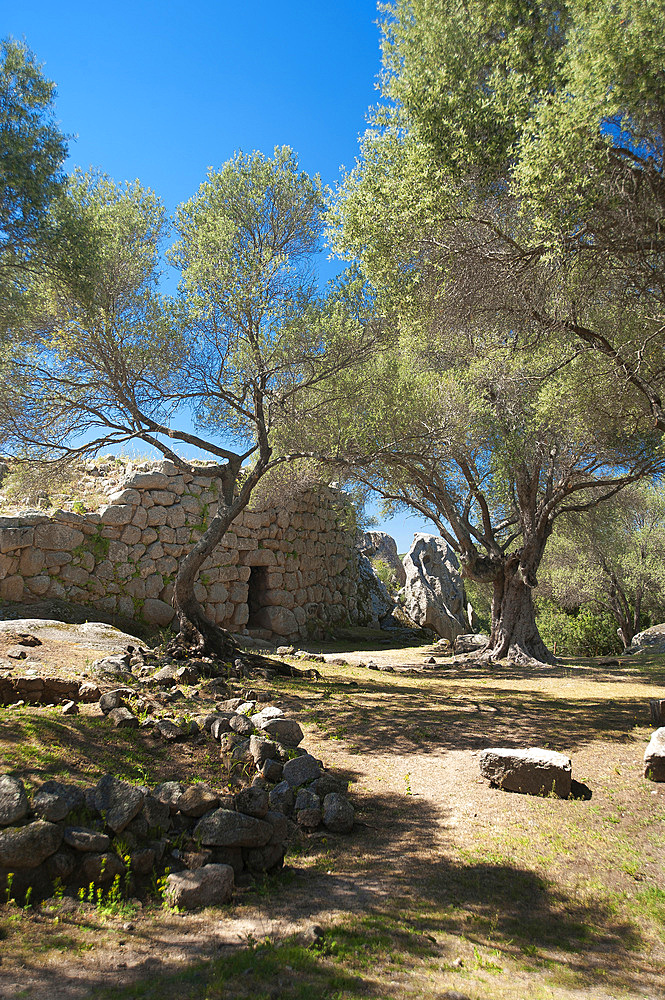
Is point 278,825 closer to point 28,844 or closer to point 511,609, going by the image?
point 28,844

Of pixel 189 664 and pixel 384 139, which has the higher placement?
pixel 384 139

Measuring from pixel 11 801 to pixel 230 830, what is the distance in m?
1.14

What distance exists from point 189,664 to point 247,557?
7183 mm

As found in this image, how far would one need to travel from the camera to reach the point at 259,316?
900cm

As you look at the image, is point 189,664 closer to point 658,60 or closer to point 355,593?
Result: point 658,60

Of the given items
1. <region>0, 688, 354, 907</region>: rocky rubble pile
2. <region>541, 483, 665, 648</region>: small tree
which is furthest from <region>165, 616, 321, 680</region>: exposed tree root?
<region>541, 483, 665, 648</region>: small tree

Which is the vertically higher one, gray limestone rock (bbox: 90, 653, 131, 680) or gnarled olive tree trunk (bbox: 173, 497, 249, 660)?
gnarled olive tree trunk (bbox: 173, 497, 249, 660)

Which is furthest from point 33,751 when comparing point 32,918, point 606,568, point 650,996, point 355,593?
point 606,568

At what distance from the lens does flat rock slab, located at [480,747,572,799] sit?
14.5 ft

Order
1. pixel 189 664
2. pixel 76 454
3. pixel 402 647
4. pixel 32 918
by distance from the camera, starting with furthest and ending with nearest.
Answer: pixel 402 647
pixel 76 454
pixel 189 664
pixel 32 918

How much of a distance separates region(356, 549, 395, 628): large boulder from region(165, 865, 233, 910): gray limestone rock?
16261mm

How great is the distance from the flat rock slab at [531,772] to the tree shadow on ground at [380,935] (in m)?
1.11

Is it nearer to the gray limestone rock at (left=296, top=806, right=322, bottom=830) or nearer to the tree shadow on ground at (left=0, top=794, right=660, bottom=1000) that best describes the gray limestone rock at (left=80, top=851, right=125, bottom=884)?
the tree shadow on ground at (left=0, top=794, right=660, bottom=1000)

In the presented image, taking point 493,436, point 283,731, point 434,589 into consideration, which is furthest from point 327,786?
point 434,589
